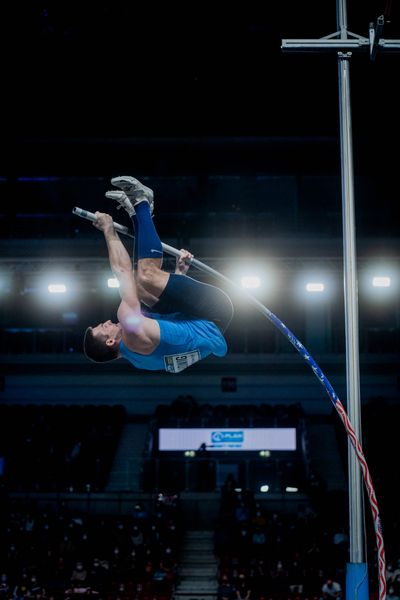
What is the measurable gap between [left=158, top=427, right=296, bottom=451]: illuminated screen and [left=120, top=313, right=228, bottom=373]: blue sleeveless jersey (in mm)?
15798

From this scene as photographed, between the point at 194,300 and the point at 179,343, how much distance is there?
12.2 inches

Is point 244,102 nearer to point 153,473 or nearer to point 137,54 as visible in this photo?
point 137,54

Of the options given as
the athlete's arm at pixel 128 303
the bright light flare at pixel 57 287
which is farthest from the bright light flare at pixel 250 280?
the athlete's arm at pixel 128 303

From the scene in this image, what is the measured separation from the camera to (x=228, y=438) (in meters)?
21.2

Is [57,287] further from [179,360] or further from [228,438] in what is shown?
[179,360]

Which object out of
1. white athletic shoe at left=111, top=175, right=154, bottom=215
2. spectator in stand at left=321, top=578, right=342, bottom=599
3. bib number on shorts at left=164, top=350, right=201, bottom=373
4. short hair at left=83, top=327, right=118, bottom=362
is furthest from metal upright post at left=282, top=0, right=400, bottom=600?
spectator in stand at left=321, top=578, right=342, bottom=599

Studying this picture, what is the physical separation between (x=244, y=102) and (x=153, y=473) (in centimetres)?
931

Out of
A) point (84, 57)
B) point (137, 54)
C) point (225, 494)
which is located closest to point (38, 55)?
point (84, 57)

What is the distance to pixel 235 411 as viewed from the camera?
72.8 ft

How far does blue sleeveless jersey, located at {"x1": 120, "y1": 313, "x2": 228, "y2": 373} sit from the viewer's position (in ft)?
17.5

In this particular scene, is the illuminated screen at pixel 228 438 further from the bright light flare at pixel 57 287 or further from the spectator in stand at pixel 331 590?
the spectator in stand at pixel 331 590

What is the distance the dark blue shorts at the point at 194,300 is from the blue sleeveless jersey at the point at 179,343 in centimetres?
7

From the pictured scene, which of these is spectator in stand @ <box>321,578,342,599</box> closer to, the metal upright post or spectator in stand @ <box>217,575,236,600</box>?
spectator in stand @ <box>217,575,236,600</box>

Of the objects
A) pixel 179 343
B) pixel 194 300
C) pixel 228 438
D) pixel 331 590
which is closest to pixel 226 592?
pixel 331 590
